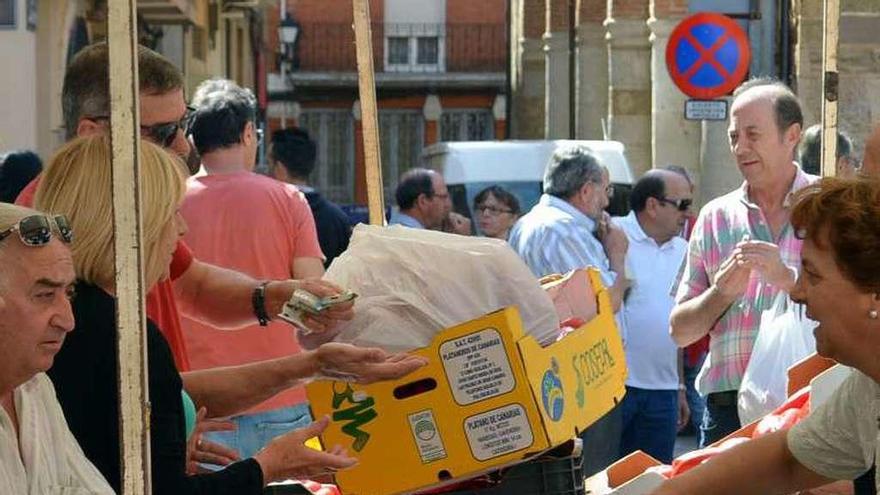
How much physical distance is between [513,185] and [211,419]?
12253 mm

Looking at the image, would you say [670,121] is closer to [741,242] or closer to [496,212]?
[496,212]

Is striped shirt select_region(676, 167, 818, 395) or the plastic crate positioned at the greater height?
striped shirt select_region(676, 167, 818, 395)

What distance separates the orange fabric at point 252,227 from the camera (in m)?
6.20

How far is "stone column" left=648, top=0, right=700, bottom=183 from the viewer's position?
25.6m

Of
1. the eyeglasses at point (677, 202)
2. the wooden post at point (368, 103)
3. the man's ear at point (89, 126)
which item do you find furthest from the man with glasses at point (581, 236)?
the man's ear at point (89, 126)

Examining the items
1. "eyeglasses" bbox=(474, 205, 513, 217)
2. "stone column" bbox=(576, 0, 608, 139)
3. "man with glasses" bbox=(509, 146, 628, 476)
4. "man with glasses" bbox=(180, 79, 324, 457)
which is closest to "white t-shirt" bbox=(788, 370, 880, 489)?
"man with glasses" bbox=(180, 79, 324, 457)

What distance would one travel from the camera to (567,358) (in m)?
4.45

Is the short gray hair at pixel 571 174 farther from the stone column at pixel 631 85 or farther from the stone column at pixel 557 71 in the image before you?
the stone column at pixel 557 71

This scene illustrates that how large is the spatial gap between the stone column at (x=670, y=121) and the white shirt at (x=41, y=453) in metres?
22.2

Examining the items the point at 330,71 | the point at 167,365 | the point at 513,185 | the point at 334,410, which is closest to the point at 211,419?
the point at 334,410

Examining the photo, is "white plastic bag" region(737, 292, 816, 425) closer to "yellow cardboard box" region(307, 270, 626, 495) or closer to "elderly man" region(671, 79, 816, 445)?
"elderly man" region(671, 79, 816, 445)

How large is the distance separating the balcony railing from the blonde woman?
46820mm

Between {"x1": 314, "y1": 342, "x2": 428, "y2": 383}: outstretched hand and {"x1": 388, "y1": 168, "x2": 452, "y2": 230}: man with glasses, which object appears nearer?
{"x1": 314, "y1": 342, "x2": 428, "y2": 383}: outstretched hand

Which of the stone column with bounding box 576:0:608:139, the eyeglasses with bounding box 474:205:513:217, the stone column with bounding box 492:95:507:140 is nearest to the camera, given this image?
the eyeglasses with bounding box 474:205:513:217
